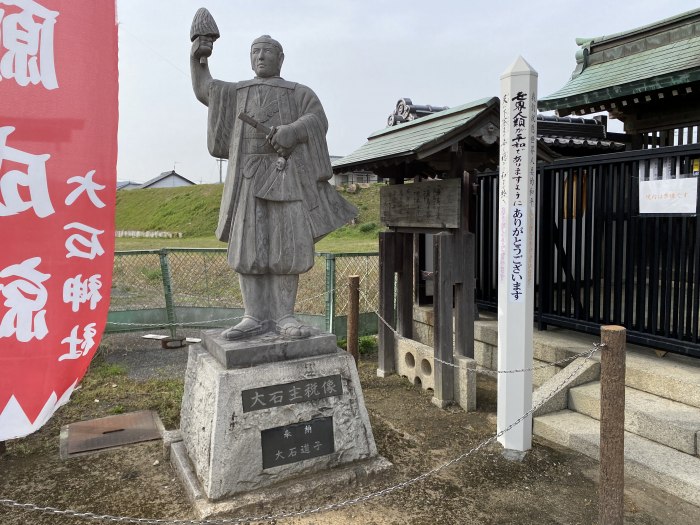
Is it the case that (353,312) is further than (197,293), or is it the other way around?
(197,293)

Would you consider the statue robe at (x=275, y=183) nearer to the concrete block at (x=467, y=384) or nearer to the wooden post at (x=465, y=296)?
the wooden post at (x=465, y=296)

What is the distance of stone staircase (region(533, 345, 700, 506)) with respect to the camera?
12.6ft

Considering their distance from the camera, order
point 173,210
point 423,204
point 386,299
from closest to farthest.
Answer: point 423,204
point 386,299
point 173,210

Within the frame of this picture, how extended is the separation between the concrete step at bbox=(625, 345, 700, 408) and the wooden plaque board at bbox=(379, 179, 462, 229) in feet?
7.03

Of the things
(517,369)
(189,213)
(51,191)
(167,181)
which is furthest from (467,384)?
(167,181)

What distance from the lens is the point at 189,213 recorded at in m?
36.3

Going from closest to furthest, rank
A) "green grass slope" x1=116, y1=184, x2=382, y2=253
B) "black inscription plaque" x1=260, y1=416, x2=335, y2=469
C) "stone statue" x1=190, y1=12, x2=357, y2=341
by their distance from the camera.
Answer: "black inscription plaque" x1=260, y1=416, x2=335, y2=469
"stone statue" x1=190, y1=12, x2=357, y2=341
"green grass slope" x1=116, y1=184, x2=382, y2=253

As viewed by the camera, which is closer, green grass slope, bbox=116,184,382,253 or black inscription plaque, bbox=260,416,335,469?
black inscription plaque, bbox=260,416,335,469

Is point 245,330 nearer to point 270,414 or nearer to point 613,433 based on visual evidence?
point 270,414

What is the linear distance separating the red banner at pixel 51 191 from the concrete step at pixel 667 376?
15.1ft

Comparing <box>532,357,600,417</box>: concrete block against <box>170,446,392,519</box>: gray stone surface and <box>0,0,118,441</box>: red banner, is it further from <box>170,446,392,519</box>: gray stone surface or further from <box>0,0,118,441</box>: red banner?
<box>0,0,118,441</box>: red banner

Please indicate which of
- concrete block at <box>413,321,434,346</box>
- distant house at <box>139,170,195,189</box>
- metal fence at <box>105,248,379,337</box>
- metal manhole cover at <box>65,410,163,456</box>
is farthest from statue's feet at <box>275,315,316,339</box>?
distant house at <box>139,170,195,189</box>

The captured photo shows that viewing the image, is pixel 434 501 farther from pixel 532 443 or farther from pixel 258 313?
pixel 258 313

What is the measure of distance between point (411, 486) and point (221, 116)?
3106 mm
